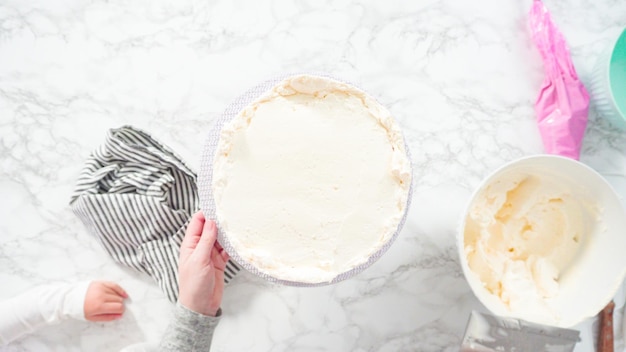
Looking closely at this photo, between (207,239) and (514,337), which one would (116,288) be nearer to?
(207,239)

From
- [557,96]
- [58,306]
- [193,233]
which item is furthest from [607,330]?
[58,306]

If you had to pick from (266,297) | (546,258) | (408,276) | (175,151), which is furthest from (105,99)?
(546,258)

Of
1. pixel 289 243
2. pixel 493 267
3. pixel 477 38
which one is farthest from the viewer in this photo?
pixel 477 38

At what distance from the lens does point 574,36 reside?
2.86 feet

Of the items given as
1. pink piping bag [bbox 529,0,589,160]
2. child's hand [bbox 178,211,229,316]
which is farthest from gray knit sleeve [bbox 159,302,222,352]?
pink piping bag [bbox 529,0,589,160]

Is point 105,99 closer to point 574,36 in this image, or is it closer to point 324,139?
point 324,139

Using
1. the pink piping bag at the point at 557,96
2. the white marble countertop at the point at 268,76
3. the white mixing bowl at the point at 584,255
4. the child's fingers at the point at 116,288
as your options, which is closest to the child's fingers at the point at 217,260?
the white marble countertop at the point at 268,76

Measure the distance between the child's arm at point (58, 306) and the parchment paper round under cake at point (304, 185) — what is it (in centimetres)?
30

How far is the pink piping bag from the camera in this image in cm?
83

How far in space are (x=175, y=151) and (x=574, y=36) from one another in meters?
0.72

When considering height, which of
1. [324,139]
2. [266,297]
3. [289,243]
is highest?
[324,139]

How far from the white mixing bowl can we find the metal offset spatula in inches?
1.3

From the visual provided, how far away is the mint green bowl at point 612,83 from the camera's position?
806 millimetres

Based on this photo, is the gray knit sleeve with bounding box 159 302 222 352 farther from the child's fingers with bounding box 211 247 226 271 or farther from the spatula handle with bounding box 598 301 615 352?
the spatula handle with bounding box 598 301 615 352
